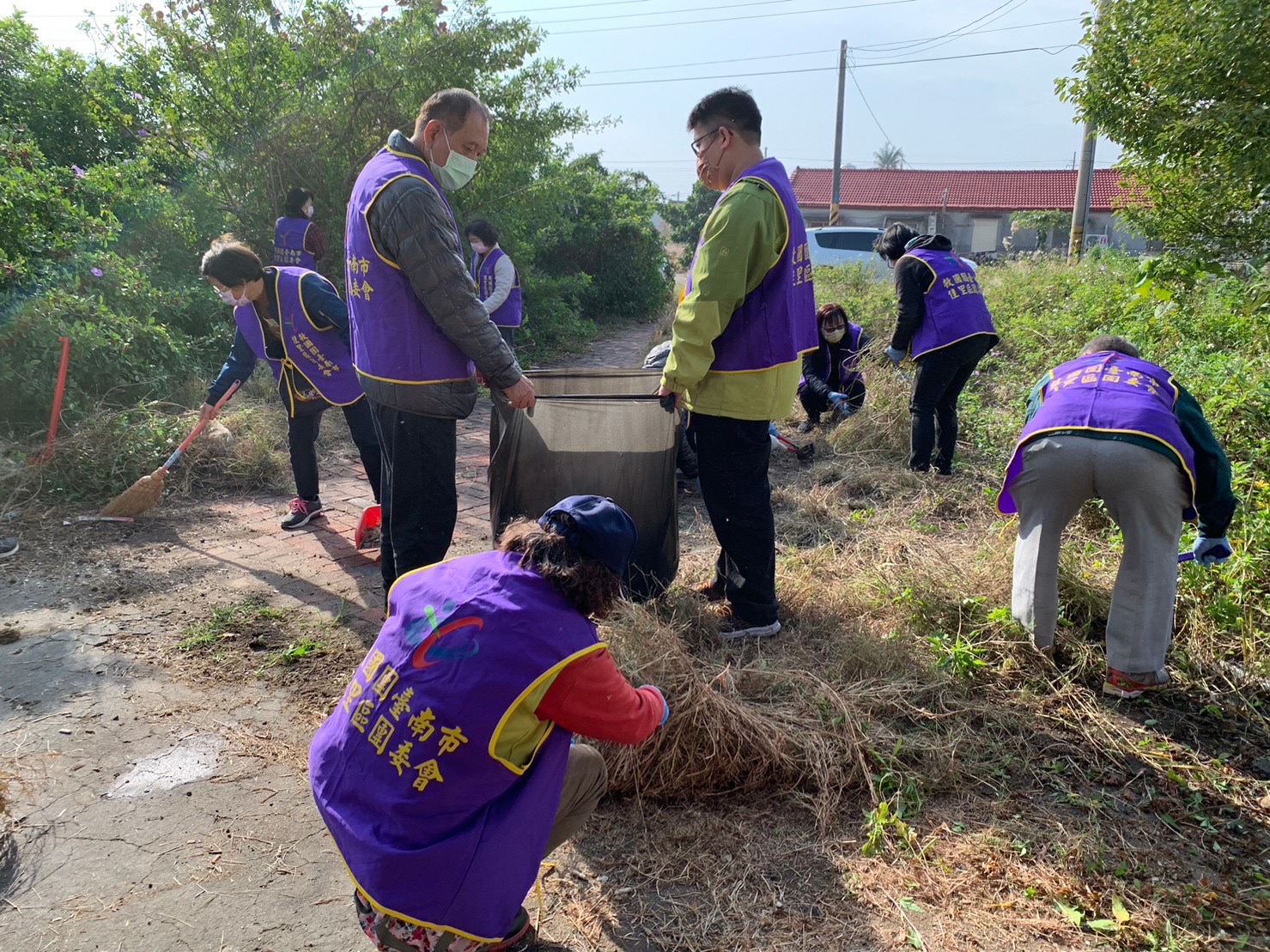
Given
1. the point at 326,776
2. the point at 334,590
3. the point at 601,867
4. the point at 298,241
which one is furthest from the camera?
the point at 298,241

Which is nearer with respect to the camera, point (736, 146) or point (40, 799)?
point (40, 799)

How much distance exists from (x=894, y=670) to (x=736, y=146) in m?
1.92

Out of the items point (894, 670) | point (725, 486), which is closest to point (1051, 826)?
point (894, 670)

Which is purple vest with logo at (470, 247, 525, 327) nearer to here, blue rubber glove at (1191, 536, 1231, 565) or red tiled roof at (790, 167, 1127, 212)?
blue rubber glove at (1191, 536, 1231, 565)


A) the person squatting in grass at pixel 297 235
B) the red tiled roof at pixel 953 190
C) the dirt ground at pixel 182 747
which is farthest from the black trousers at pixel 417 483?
the red tiled roof at pixel 953 190

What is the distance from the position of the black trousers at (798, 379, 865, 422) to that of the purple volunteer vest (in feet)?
16.0

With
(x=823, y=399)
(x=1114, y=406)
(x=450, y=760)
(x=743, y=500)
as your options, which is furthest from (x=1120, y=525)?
(x=823, y=399)

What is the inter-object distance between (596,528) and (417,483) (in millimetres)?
1449

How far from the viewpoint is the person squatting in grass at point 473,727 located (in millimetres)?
1558

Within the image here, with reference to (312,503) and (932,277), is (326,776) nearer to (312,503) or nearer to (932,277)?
(312,503)

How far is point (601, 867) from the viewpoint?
218cm

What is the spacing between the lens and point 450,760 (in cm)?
156

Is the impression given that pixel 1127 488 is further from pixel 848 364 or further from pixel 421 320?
pixel 848 364

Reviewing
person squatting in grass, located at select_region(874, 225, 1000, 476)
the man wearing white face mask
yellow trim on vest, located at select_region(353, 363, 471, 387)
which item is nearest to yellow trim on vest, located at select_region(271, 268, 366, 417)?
the man wearing white face mask
